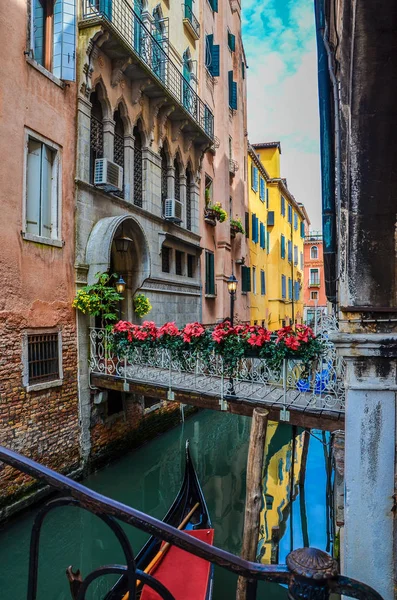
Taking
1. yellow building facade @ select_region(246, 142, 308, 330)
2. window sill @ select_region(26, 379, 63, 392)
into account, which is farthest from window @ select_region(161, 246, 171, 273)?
yellow building facade @ select_region(246, 142, 308, 330)

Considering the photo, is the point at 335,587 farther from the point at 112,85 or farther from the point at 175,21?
the point at 175,21

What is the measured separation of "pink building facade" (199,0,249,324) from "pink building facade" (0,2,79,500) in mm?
7300

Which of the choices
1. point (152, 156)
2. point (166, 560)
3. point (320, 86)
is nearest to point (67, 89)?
point (152, 156)

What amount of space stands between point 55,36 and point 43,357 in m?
5.71

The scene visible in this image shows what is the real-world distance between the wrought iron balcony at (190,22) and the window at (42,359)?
1124 cm

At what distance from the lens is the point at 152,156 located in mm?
11484

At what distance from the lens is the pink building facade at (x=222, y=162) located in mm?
15406

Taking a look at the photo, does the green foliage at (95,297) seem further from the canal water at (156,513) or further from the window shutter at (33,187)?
the canal water at (156,513)

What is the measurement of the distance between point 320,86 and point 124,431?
324 inches

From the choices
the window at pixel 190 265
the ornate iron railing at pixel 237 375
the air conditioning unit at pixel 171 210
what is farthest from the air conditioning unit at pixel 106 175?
the window at pixel 190 265

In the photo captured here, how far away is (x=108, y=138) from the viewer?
9.68m

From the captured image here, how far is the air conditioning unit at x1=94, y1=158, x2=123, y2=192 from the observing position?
29.6 feet

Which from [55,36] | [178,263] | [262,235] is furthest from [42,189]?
[262,235]

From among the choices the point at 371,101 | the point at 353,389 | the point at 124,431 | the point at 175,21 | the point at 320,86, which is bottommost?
the point at 124,431
